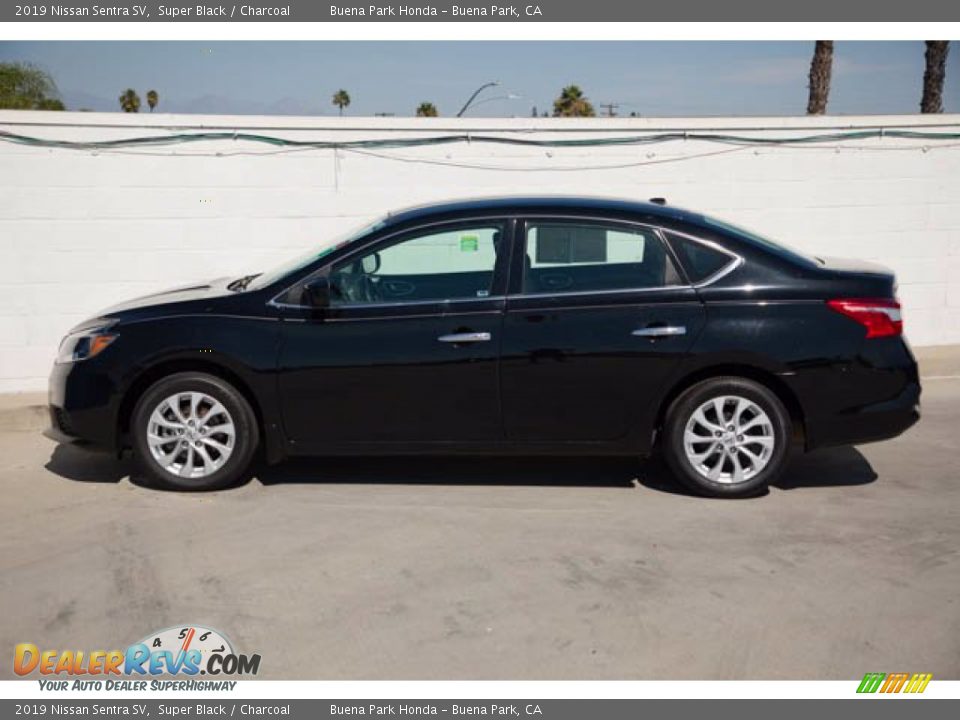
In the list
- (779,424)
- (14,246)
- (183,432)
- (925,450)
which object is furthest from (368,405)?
(14,246)

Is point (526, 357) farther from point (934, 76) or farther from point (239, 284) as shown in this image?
point (934, 76)

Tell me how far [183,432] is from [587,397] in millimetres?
2305

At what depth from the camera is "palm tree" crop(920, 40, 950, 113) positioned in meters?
18.2

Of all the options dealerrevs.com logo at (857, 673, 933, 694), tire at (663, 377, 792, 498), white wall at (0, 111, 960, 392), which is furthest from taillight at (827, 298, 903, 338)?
white wall at (0, 111, 960, 392)

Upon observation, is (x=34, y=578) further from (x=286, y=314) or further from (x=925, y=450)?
(x=925, y=450)

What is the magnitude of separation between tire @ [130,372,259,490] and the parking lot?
0.48 feet

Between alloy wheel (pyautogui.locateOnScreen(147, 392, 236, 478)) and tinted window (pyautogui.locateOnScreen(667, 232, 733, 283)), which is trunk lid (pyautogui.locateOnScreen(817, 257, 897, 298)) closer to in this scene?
tinted window (pyautogui.locateOnScreen(667, 232, 733, 283))

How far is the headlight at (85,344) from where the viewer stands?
6.16m

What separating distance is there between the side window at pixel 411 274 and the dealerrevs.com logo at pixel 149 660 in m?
2.38

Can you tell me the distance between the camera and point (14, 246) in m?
9.14

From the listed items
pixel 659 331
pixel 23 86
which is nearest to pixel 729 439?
pixel 659 331

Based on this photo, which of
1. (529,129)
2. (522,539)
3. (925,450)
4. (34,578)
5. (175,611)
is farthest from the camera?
(529,129)

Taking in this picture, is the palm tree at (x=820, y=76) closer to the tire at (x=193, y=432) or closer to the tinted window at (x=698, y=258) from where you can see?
the tinted window at (x=698, y=258)

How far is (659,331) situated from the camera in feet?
19.4
